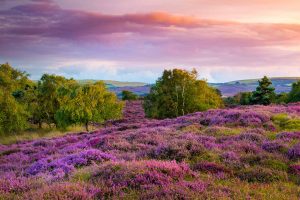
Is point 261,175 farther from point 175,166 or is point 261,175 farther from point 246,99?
point 246,99

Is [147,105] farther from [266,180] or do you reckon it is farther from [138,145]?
[266,180]

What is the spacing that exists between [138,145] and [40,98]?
106 ft

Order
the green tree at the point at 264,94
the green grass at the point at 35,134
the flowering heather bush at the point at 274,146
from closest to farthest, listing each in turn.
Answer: the flowering heather bush at the point at 274,146
the green grass at the point at 35,134
the green tree at the point at 264,94

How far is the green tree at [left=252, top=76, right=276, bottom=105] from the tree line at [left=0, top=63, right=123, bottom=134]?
103 feet

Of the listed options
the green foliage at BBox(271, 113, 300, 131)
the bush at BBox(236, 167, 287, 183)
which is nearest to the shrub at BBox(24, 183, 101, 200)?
the bush at BBox(236, 167, 287, 183)

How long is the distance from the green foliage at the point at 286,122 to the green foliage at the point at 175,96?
1099 inches

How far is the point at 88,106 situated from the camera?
39094 mm

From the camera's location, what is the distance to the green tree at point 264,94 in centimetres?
6230

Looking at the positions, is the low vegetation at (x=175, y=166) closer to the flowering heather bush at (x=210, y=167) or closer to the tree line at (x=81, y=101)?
the flowering heather bush at (x=210, y=167)

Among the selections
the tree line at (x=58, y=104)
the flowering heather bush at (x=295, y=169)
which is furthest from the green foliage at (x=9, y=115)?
the flowering heather bush at (x=295, y=169)

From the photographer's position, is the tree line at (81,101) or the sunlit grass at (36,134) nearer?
the sunlit grass at (36,134)

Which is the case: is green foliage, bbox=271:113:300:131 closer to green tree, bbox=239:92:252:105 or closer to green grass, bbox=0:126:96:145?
green grass, bbox=0:126:96:145

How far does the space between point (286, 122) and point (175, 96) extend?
3075 cm

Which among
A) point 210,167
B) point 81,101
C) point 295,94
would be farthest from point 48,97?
point 295,94
